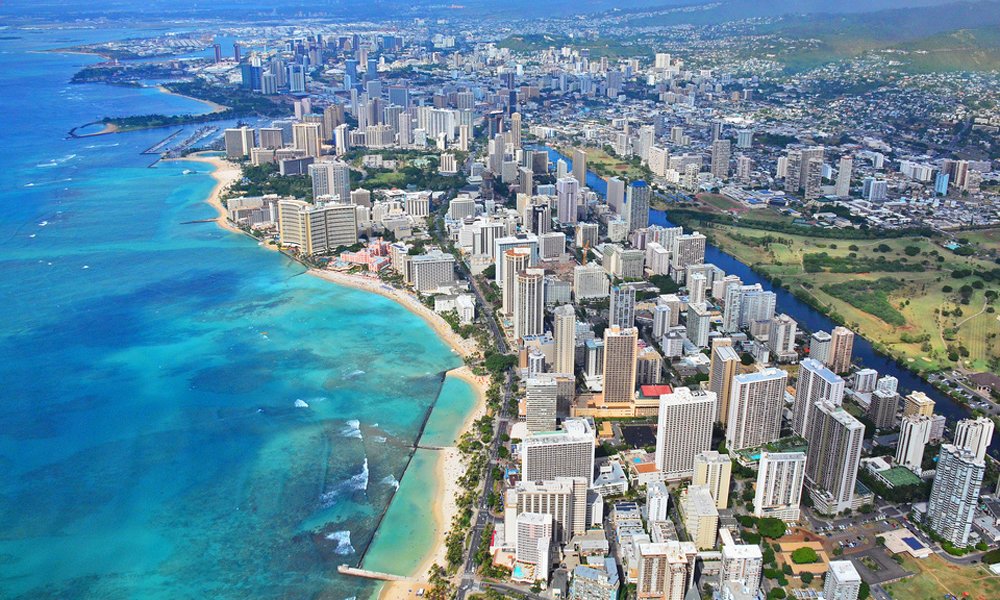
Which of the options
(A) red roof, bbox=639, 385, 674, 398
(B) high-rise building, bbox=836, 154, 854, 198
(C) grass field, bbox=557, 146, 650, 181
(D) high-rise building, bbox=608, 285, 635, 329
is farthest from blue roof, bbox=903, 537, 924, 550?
(C) grass field, bbox=557, 146, 650, 181

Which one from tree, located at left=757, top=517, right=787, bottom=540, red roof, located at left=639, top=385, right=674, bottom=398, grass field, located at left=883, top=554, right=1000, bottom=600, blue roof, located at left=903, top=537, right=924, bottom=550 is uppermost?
red roof, located at left=639, top=385, right=674, bottom=398

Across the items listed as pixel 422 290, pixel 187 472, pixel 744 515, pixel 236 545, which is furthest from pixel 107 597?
pixel 422 290

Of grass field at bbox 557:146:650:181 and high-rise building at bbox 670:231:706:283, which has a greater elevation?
high-rise building at bbox 670:231:706:283

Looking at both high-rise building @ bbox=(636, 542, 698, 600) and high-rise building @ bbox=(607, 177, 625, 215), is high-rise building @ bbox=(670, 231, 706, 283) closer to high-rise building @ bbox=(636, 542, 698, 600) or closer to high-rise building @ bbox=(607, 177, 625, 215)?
high-rise building @ bbox=(607, 177, 625, 215)

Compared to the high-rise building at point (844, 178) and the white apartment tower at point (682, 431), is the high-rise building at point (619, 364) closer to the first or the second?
the white apartment tower at point (682, 431)

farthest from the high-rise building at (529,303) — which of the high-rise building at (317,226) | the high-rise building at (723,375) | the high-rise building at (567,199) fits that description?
the high-rise building at (567,199)

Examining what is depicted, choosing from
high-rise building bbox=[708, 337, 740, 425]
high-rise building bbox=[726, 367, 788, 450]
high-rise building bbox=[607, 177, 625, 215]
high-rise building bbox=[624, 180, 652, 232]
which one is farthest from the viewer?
high-rise building bbox=[607, 177, 625, 215]
